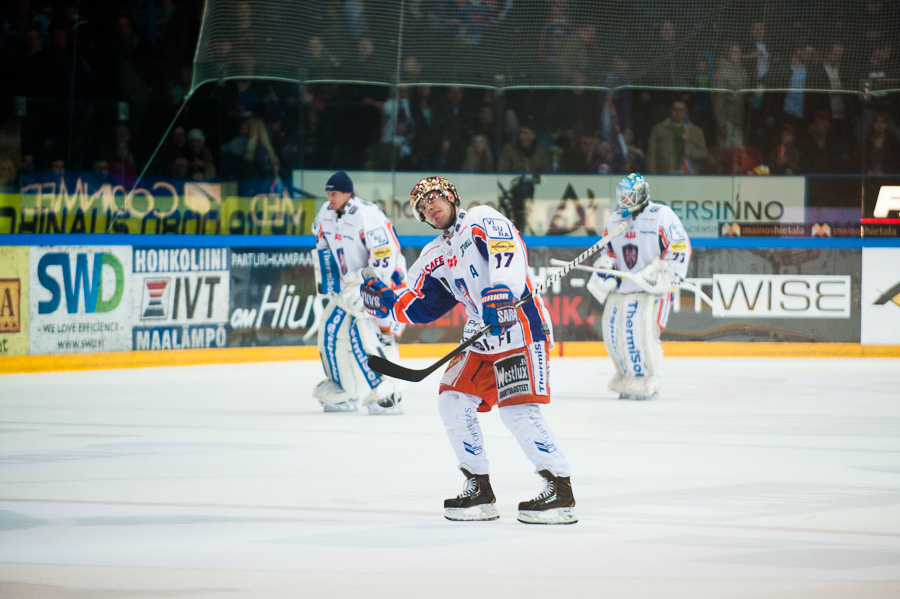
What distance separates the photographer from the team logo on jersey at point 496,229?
4.89m

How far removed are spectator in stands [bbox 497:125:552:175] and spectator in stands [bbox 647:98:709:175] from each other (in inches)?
48.1

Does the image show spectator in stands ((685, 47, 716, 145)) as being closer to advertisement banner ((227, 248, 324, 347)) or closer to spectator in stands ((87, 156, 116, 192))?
advertisement banner ((227, 248, 324, 347))

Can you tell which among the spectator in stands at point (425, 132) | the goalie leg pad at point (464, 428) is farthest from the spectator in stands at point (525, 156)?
the goalie leg pad at point (464, 428)

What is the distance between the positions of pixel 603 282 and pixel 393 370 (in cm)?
522

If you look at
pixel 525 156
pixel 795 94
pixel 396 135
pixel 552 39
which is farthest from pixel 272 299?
pixel 795 94

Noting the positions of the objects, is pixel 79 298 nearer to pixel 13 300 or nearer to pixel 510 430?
pixel 13 300

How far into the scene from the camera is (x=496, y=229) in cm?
490

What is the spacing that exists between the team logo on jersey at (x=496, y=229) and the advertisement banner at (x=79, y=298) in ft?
23.4

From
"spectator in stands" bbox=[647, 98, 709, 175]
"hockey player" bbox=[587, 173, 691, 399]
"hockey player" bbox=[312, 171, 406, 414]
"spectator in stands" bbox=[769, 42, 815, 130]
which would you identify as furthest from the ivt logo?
"spectator in stands" bbox=[769, 42, 815, 130]

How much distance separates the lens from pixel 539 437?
194 inches

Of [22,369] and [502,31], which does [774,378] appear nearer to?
[502,31]

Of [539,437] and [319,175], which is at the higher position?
[319,175]

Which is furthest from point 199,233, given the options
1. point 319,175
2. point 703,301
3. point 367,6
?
point 703,301

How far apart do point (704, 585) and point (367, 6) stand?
1143 centimetres
